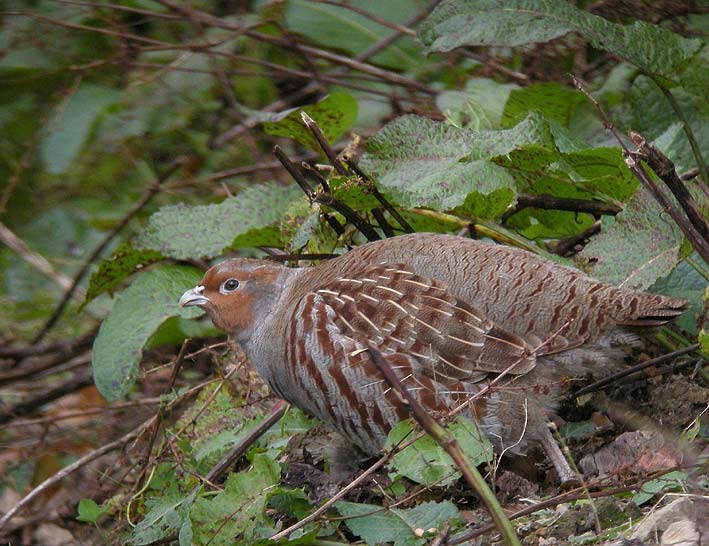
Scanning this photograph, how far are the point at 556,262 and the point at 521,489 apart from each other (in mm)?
927

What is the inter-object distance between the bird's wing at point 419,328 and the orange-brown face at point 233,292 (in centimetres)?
59

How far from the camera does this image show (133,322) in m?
4.57

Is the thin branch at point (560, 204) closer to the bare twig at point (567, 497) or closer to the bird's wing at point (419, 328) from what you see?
the bird's wing at point (419, 328)

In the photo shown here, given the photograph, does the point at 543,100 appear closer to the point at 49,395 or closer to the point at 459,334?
the point at 459,334

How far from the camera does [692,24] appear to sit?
5.18 metres

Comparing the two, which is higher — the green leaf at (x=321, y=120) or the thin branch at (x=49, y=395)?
the green leaf at (x=321, y=120)

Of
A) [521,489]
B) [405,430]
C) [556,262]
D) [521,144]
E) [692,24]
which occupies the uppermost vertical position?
[692,24]

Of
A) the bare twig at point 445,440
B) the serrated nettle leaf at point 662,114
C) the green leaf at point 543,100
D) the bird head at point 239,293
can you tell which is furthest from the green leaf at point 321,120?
the bare twig at point 445,440

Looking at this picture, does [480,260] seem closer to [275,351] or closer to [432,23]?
[275,351]

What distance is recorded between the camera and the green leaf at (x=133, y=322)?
441 cm

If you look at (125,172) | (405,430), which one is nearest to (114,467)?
(405,430)

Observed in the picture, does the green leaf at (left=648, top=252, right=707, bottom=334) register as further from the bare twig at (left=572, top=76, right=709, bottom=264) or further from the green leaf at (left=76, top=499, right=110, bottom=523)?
the green leaf at (left=76, top=499, right=110, bottom=523)

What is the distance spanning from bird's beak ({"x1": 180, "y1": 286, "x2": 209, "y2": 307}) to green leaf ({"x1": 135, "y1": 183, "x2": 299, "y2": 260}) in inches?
7.0

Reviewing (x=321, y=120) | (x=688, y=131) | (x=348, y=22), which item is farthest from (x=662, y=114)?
(x=348, y=22)
